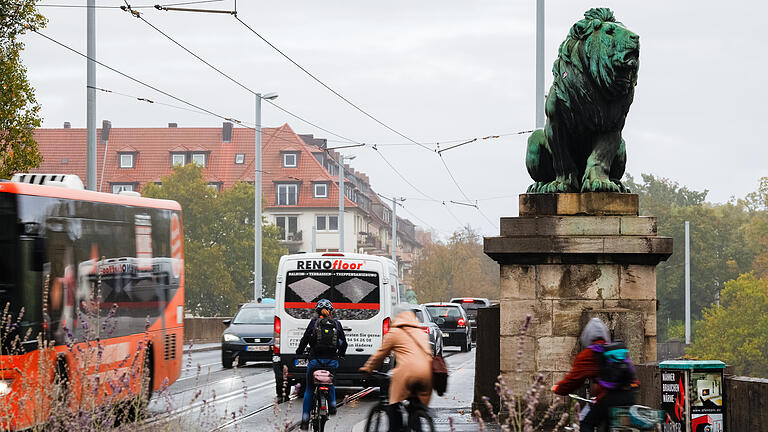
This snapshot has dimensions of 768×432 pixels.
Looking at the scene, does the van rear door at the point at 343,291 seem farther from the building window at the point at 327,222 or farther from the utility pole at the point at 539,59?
the building window at the point at 327,222

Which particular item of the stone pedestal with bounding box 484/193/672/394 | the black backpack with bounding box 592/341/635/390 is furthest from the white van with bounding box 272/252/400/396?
the black backpack with bounding box 592/341/635/390

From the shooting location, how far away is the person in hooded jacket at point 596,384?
8.29m

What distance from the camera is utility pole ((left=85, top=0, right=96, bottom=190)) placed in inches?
921

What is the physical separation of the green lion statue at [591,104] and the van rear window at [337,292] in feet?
22.3

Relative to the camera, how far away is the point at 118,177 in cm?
9775

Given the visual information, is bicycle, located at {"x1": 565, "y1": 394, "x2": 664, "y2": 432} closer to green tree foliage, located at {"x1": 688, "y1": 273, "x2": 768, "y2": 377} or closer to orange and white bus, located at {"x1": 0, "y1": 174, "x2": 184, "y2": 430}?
orange and white bus, located at {"x1": 0, "y1": 174, "x2": 184, "y2": 430}

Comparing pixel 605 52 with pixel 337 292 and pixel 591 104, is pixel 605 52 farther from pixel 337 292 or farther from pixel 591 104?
pixel 337 292

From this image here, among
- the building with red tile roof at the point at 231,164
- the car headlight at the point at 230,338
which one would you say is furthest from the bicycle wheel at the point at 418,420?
the building with red tile roof at the point at 231,164

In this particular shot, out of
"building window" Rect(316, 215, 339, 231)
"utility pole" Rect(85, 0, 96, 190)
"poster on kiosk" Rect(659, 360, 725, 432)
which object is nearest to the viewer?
"poster on kiosk" Rect(659, 360, 725, 432)

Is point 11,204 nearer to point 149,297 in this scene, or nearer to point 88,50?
point 149,297

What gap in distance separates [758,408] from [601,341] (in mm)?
2127

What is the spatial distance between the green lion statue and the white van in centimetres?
675

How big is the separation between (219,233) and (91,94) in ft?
180

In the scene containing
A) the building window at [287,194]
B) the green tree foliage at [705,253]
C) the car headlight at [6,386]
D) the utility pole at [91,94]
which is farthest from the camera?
the green tree foliage at [705,253]
